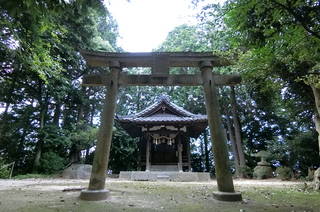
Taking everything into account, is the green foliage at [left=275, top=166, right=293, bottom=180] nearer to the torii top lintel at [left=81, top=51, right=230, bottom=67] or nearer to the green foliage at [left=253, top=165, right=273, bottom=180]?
the green foliage at [left=253, top=165, right=273, bottom=180]

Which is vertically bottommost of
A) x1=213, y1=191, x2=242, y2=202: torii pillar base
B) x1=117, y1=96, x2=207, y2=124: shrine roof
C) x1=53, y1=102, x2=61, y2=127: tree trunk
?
x1=213, y1=191, x2=242, y2=202: torii pillar base

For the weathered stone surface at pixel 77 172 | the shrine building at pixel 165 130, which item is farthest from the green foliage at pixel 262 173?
the weathered stone surface at pixel 77 172

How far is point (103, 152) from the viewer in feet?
15.8

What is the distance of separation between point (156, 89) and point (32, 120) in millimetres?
12480

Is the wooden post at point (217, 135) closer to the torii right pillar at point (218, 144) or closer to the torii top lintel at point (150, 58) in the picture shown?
the torii right pillar at point (218, 144)

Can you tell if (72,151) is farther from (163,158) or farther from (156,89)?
(156,89)

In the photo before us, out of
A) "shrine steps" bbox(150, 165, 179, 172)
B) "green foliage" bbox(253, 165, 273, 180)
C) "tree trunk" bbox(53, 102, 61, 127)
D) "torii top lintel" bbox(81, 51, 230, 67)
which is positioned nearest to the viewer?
"torii top lintel" bbox(81, 51, 230, 67)

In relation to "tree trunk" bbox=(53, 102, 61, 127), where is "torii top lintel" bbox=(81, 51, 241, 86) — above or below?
below

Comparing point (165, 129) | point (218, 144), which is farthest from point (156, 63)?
point (165, 129)

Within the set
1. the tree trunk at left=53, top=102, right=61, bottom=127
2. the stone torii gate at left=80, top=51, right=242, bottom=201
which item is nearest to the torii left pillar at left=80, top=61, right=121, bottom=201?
the stone torii gate at left=80, top=51, right=242, bottom=201

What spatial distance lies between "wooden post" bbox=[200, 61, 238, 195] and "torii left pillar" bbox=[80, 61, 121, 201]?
2267 mm

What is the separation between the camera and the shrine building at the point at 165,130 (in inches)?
521

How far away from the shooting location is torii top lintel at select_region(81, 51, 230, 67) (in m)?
5.55

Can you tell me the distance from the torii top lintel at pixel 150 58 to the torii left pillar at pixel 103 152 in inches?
10.6
